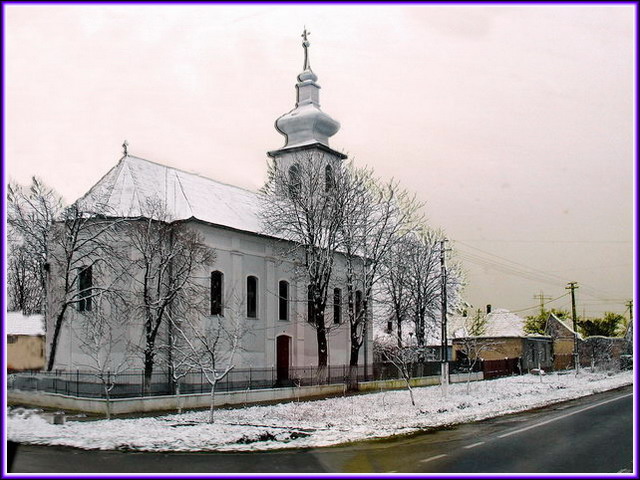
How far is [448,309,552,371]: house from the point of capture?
2023 inches

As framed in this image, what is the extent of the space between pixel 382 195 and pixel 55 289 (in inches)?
715

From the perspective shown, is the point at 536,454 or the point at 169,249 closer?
the point at 536,454

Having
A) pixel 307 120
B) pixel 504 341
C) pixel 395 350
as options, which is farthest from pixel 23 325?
pixel 504 341

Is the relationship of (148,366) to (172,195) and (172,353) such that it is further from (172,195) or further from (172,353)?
(172,195)

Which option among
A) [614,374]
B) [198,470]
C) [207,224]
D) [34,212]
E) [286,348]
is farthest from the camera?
[614,374]

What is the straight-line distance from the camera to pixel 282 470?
475 inches

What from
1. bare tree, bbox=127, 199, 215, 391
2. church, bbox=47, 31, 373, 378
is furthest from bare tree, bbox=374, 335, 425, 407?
bare tree, bbox=127, 199, 215, 391

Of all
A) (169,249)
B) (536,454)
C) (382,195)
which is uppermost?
(382,195)

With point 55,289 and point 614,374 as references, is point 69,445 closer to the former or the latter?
point 55,289

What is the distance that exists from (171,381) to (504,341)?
3242cm

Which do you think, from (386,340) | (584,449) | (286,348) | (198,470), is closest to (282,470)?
(198,470)

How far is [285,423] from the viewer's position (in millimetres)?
19172

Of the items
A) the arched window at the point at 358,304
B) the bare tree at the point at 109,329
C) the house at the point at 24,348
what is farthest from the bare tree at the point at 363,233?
the house at the point at 24,348

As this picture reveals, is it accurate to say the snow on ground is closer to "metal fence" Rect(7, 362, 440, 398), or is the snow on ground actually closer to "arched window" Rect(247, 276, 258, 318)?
"metal fence" Rect(7, 362, 440, 398)
